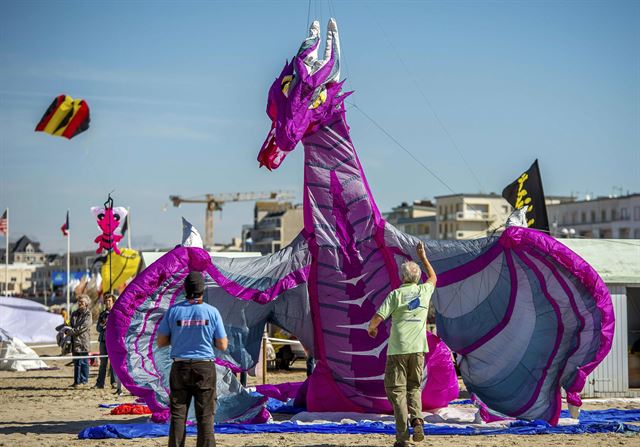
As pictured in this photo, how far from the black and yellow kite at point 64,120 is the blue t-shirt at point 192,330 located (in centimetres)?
1840

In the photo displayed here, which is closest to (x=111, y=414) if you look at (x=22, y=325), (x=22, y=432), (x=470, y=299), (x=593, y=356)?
(x=22, y=432)

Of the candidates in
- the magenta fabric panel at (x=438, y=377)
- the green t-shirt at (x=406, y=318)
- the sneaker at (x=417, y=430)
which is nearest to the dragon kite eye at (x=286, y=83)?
the green t-shirt at (x=406, y=318)

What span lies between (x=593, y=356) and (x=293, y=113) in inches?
176

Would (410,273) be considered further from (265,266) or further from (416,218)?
(416,218)

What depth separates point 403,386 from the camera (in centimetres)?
1025

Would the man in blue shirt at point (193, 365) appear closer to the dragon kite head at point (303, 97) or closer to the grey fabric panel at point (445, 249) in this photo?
the dragon kite head at point (303, 97)

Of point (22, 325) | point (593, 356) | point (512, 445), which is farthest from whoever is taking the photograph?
point (22, 325)

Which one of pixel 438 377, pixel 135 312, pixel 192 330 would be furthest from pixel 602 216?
pixel 192 330

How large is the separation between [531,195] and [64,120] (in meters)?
13.6

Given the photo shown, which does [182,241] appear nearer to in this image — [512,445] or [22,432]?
[22,432]

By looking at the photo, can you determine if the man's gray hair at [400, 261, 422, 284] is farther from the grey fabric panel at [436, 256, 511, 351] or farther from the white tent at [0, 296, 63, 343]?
the white tent at [0, 296, 63, 343]

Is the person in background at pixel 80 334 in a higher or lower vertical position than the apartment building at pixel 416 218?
lower

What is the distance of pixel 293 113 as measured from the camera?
39.9 ft

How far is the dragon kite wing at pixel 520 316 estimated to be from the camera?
470 inches
